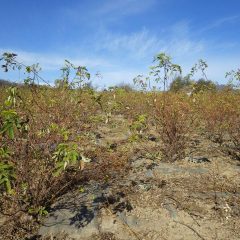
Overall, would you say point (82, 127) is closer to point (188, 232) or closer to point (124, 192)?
point (124, 192)

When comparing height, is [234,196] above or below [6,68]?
below

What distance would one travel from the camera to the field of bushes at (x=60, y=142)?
10.6ft

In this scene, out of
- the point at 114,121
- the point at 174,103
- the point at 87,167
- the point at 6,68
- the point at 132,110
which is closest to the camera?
the point at 6,68

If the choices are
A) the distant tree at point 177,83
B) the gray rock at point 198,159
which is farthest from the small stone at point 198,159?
the distant tree at point 177,83

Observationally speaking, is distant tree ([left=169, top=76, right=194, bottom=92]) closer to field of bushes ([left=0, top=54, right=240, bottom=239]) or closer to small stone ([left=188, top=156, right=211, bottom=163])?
field of bushes ([left=0, top=54, right=240, bottom=239])

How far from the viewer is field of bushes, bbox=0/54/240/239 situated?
10.6ft

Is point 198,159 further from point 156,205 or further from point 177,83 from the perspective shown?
point 177,83

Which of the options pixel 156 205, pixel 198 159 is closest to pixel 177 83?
pixel 198 159

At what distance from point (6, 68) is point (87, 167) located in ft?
5.93

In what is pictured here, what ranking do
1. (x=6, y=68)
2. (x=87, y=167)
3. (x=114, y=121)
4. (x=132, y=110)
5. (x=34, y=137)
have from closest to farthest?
(x=6, y=68) → (x=34, y=137) → (x=87, y=167) → (x=114, y=121) → (x=132, y=110)

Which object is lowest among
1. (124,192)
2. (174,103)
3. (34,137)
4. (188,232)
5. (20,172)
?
(188,232)

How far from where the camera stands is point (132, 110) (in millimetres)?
8938

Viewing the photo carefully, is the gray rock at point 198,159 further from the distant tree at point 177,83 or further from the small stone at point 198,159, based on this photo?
the distant tree at point 177,83

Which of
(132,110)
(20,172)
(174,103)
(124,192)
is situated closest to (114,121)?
(132,110)
